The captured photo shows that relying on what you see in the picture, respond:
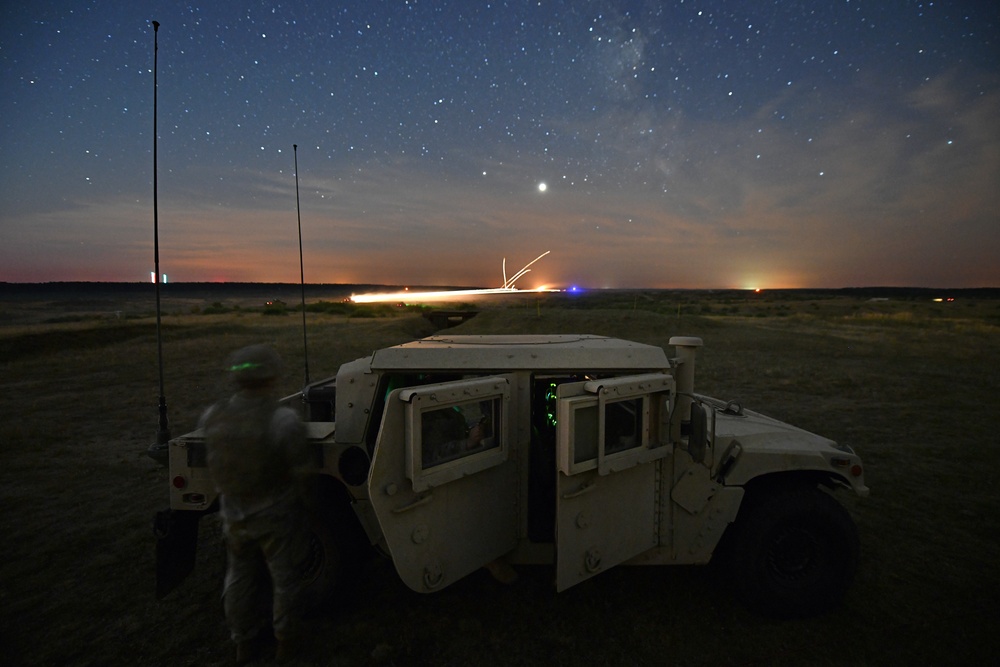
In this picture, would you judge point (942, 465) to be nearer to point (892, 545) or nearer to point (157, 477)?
point (892, 545)

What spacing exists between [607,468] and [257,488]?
6.81 ft

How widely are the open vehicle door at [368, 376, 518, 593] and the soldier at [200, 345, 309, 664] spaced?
599mm

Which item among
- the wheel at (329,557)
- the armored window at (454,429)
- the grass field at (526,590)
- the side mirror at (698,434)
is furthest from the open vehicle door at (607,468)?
the wheel at (329,557)

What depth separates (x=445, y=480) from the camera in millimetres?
2867

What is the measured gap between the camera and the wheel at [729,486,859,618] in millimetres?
3535

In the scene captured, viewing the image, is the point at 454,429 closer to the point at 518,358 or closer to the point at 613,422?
the point at 518,358

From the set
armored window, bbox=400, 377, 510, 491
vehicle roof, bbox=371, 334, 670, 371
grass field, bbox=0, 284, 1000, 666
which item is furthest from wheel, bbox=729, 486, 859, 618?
armored window, bbox=400, 377, 510, 491

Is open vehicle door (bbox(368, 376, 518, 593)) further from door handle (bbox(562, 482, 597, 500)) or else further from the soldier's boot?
the soldier's boot

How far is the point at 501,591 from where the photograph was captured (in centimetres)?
395

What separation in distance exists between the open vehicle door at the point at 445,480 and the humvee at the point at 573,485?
11 millimetres

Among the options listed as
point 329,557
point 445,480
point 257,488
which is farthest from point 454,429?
→ point 329,557

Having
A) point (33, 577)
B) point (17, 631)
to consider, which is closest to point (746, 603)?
point (17, 631)

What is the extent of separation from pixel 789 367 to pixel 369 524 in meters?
15.7

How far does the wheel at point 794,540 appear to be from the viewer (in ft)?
11.6
